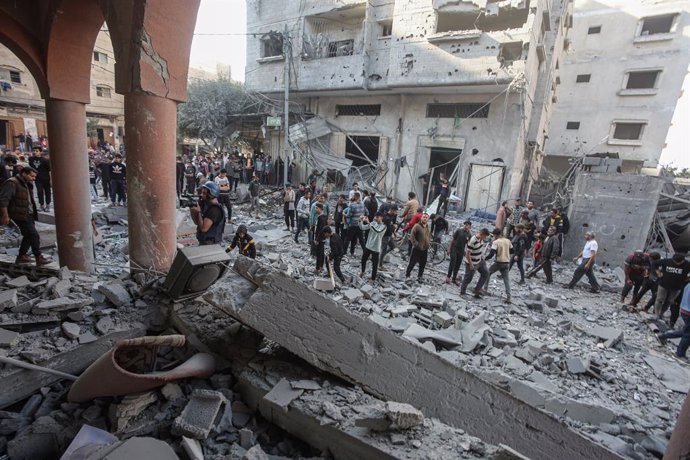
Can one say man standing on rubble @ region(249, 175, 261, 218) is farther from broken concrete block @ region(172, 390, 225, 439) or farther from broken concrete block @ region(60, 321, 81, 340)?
broken concrete block @ region(172, 390, 225, 439)

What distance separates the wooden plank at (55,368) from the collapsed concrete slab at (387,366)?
113 centimetres

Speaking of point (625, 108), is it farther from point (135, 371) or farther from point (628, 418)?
point (135, 371)

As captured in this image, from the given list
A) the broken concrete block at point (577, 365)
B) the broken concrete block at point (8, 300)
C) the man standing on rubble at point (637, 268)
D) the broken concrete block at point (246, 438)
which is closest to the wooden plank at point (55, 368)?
the broken concrete block at point (8, 300)

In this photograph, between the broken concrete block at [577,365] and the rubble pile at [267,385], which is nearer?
the rubble pile at [267,385]

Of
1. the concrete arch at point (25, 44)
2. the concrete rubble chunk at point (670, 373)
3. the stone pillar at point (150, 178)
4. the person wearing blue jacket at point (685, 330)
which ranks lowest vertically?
the concrete rubble chunk at point (670, 373)

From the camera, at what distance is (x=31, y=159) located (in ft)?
31.0

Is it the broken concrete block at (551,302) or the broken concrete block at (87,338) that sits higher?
the broken concrete block at (87,338)

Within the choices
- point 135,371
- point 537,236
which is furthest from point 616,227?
point 135,371

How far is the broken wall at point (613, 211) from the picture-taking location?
9.63 metres

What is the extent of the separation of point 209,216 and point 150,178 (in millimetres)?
1966

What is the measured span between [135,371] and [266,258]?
5511 mm

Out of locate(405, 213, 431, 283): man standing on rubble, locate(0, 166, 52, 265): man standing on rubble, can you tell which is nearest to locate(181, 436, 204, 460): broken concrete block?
locate(0, 166, 52, 265): man standing on rubble

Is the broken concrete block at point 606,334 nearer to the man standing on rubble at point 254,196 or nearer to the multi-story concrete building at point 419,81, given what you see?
the multi-story concrete building at point 419,81

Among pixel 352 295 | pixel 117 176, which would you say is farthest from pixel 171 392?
pixel 117 176
